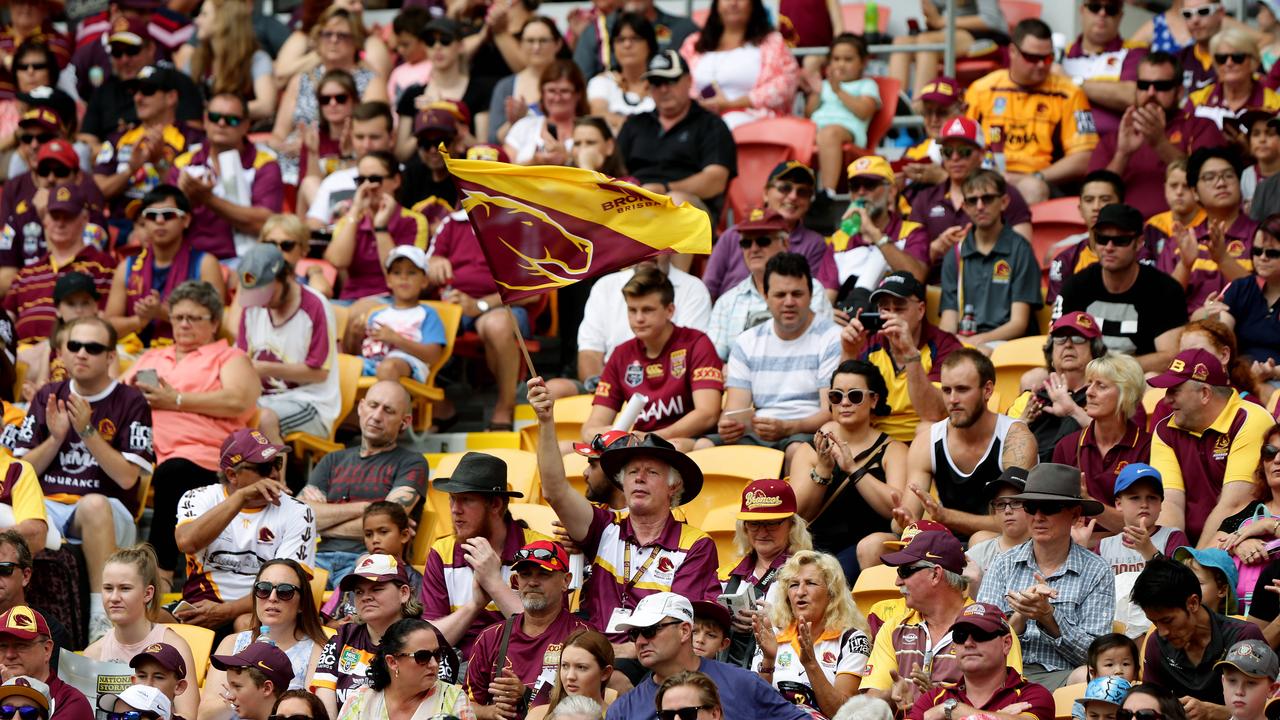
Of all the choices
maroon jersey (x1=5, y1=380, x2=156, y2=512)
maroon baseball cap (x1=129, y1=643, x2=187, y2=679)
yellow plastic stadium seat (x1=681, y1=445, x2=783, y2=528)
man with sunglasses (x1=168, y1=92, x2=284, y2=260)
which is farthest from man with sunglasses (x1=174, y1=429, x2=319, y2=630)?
man with sunglasses (x1=168, y1=92, x2=284, y2=260)

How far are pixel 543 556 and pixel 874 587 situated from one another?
160cm

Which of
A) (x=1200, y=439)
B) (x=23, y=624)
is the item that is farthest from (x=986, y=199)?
(x=23, y=624)

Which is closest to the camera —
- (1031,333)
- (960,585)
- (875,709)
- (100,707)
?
(875,709)

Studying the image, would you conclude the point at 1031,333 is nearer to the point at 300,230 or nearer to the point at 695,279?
the point at 695,279

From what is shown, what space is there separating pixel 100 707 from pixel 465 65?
745 centimetres

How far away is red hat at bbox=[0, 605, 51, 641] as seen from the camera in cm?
834

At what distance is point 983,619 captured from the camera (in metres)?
7.13

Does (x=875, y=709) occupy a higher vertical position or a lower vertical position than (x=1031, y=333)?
higher

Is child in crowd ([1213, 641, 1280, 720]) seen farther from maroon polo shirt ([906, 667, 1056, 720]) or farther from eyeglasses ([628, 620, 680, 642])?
eyeglasses ([628, 620, 680, 642])

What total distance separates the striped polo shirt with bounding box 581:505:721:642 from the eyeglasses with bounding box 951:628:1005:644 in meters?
1.29

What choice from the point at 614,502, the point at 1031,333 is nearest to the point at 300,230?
the point at 614,502

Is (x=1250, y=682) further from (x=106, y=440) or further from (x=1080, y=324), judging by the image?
(x=106, y=440)

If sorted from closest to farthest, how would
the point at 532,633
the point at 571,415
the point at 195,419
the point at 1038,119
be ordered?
the point at 532,633
the point at 195,419
the point at 571,415
the point at 1038,119

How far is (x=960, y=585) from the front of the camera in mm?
7805
